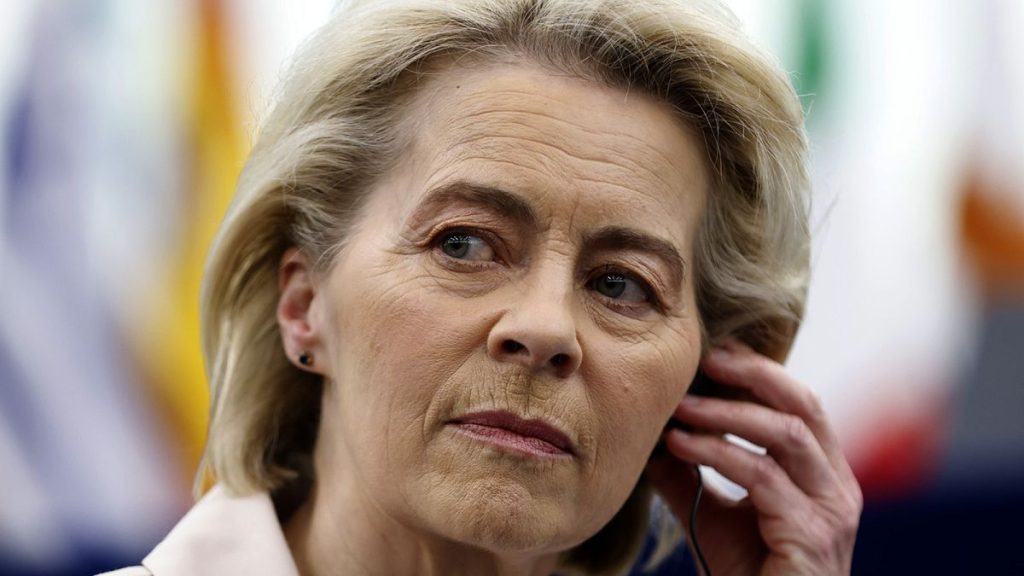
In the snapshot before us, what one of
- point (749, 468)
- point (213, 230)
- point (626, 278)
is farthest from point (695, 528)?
point (213, 230)

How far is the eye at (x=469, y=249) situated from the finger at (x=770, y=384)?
722 mm

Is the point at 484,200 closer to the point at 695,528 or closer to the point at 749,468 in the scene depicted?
the point at 749,468

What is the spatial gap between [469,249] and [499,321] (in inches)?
6.2

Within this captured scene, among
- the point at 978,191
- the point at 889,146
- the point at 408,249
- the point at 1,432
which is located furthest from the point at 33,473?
the point at 978,191

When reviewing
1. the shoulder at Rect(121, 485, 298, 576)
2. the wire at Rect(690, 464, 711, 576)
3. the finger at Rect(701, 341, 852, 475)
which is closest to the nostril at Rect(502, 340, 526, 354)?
the shoulder at Rect(121, 485, 298, 576)

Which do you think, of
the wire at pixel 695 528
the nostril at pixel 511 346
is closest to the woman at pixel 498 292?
the nostril at pixel 511 346

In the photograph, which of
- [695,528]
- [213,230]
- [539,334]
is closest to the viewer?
[539,334]

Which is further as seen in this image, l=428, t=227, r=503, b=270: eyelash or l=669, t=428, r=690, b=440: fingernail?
l=669, t=428, r=690, b=440: fingernail

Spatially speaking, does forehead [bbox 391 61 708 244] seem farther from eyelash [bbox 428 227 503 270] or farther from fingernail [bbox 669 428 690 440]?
fingernail [bbox 669 428 690 440]

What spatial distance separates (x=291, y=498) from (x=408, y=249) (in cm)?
Answer: 74

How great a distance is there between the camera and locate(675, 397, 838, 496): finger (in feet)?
8.48

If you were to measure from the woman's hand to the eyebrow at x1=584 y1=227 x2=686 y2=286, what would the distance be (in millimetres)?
418

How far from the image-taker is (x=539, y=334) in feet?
6.54

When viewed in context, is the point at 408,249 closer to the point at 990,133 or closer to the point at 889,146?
the point at 889,146
